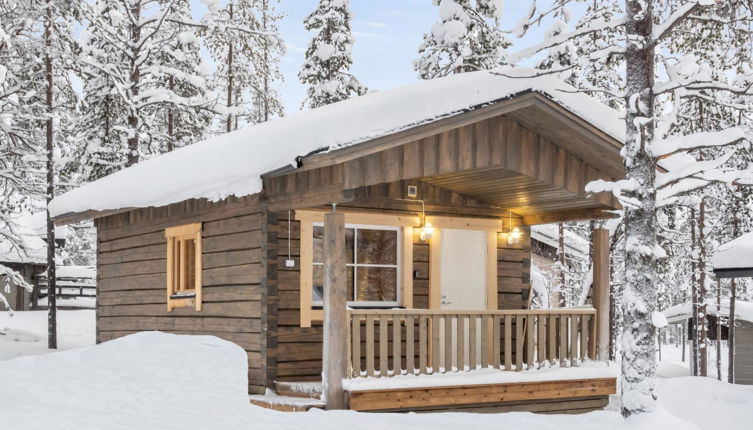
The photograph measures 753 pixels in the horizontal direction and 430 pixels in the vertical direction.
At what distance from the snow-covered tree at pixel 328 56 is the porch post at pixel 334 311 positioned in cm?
1833

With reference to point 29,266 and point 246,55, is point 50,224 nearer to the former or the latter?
point 246,55

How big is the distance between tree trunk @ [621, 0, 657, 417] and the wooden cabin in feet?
2.63

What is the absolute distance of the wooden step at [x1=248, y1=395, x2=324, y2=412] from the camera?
33.7 feet

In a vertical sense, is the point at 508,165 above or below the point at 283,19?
below

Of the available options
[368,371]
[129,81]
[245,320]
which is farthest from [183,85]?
[368,371]

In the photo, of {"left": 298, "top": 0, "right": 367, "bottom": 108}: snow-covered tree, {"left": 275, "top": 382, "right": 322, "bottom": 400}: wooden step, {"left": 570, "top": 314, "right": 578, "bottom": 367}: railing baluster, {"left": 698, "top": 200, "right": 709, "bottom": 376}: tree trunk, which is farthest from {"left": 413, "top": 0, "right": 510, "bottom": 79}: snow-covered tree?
{"left": 275, "top": 382, "right": 322, "bottom": 400}: wooden step

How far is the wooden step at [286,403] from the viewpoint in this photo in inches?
404

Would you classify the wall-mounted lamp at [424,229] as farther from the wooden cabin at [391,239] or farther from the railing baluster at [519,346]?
the railing baluster at [519,346]

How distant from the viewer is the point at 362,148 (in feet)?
32.7

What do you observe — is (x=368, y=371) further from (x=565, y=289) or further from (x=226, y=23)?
(x=565, y=289)

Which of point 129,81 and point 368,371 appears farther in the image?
point 129,81

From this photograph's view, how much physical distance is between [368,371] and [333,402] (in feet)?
2.30

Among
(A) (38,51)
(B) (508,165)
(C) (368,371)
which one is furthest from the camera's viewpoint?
(A) (38,51)

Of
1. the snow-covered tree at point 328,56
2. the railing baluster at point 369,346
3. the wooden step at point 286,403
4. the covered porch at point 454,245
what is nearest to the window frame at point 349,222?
the covered porch at point 454,245
